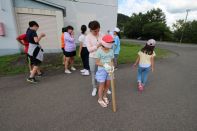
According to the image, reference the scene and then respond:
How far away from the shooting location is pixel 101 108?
11.1ft

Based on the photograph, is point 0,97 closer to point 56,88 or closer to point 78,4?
point 56,88

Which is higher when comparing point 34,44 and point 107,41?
point 107,41

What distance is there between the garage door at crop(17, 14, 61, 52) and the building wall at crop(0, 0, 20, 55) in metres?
0.70

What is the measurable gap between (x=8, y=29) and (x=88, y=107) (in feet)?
24.8

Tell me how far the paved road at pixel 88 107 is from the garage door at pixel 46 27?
17.0ft

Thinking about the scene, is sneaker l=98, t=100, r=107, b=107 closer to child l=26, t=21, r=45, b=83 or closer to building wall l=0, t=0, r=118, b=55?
child l=26, t=21, r=45, b=83

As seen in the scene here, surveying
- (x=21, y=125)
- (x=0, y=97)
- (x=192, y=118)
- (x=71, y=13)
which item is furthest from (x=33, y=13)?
(x=192, y=118)

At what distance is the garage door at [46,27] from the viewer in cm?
930

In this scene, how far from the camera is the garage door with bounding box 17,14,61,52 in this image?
30.5ft

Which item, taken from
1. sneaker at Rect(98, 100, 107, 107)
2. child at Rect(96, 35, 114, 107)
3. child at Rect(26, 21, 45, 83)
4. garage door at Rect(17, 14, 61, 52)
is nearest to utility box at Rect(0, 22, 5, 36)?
garage door at Rect(17, 14, 61, 52)

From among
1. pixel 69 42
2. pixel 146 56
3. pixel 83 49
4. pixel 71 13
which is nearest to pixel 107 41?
pixel 146 56

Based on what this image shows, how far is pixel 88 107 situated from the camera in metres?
3.43

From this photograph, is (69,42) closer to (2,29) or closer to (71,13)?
(2,29)

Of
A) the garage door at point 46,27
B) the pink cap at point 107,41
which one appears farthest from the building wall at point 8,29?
the pink cap at point 107,41
